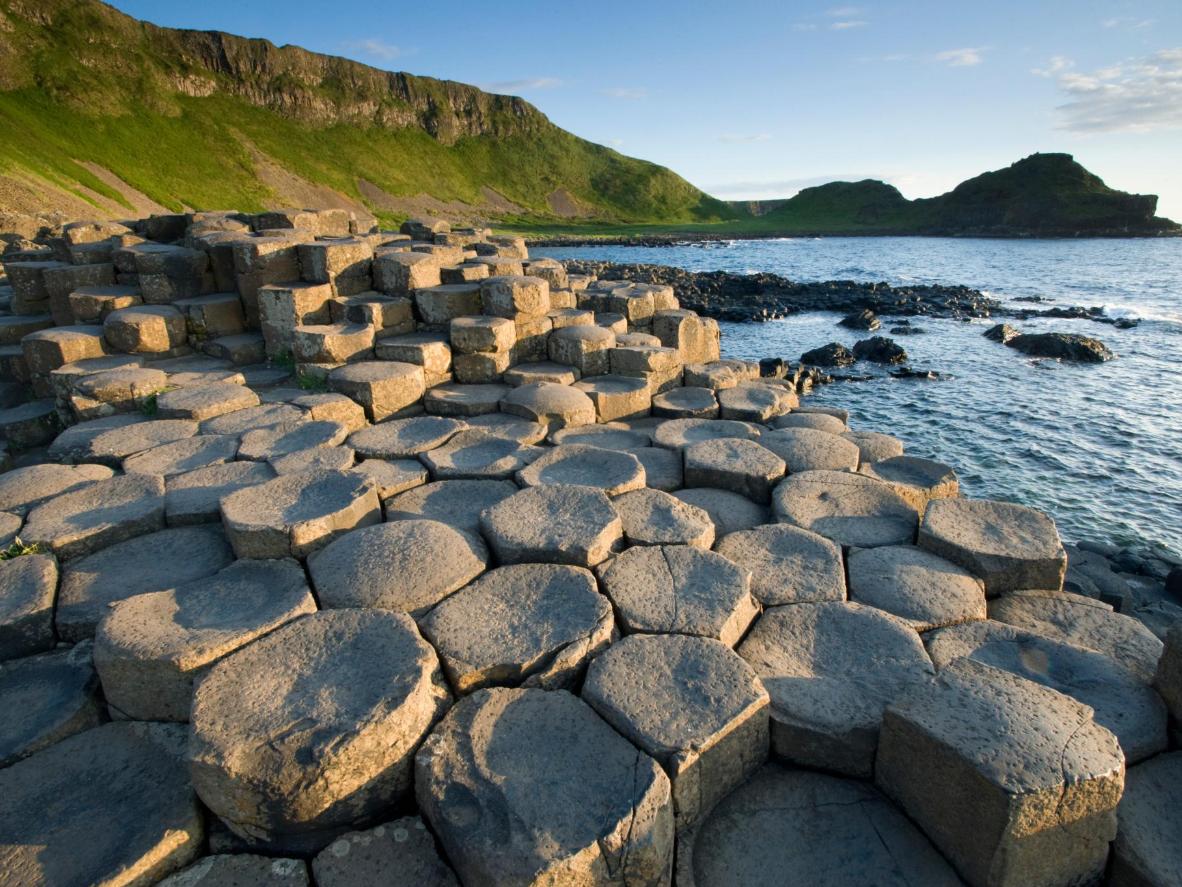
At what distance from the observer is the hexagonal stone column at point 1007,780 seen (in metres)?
2.32

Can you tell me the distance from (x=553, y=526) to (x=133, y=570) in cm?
256

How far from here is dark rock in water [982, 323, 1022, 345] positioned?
70.1 feet

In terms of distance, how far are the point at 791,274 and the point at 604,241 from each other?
37512 mm

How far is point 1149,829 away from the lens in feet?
8.55

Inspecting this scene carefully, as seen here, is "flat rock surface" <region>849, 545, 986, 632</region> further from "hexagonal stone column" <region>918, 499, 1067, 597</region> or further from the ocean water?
the ocean water

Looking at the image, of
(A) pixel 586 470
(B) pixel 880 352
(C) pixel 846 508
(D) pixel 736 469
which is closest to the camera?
(C) pixel 846 508

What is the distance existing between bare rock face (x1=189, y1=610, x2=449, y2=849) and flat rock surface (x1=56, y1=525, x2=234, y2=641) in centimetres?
119

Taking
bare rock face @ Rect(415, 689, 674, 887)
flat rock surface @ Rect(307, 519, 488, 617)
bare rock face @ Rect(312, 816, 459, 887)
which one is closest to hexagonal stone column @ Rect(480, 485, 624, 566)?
flat rock surface @ Rect(307, 519, 488, 617)

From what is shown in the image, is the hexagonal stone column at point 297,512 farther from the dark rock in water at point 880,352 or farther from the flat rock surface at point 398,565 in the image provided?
the dark rock in water at point 880,352

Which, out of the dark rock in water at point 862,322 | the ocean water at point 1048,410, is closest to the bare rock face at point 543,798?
the ocean water at point 1048,410

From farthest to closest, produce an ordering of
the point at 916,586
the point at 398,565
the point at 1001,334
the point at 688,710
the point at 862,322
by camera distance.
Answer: the point at 862,322 < the point at 1001,334 < the point at 916,586 < the point at 398,565 < the point at 688,710

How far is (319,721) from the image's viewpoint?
2.63 metres

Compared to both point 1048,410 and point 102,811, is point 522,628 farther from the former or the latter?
point 1048,410

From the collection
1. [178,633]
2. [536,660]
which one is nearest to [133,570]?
[178,633]
